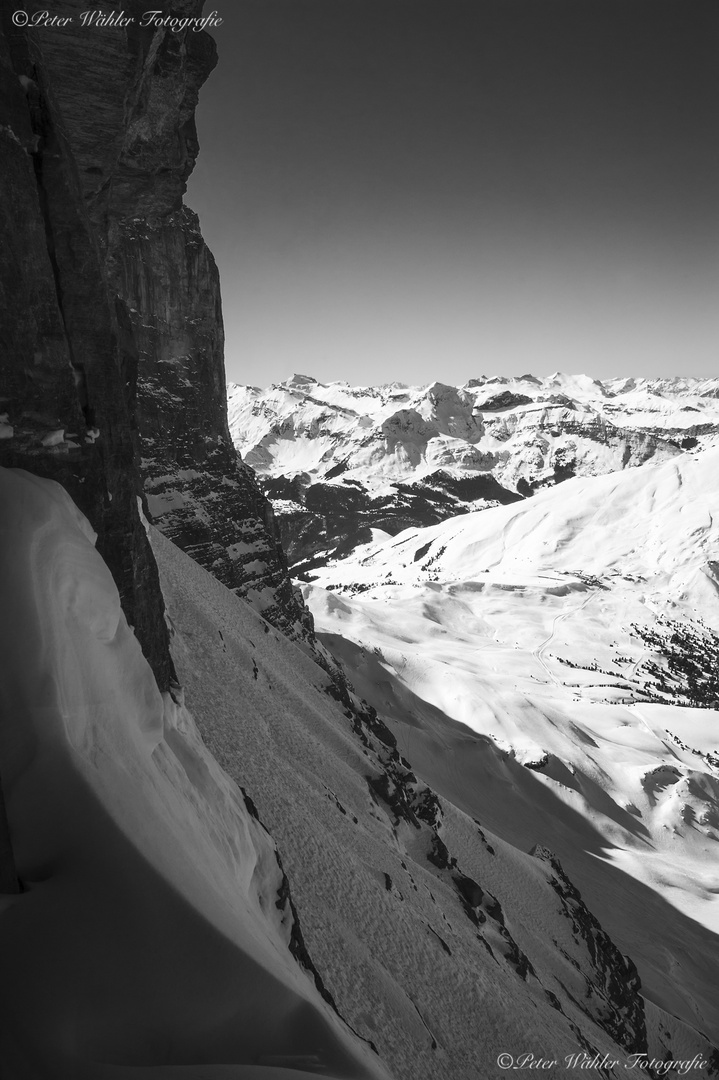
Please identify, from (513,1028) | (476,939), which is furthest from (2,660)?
(476,939)

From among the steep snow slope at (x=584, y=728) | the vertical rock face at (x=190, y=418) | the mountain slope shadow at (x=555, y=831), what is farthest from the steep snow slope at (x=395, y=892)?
the steep snow slope at (x=584, y=728)

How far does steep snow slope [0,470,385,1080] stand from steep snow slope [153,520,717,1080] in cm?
A: 750

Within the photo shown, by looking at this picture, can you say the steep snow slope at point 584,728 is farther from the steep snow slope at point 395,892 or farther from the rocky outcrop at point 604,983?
the steep snow slope at point 395,892

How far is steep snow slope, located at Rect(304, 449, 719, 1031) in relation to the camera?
47438 millimetres

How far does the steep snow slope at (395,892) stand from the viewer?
14711 mm

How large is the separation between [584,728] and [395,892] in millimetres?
67583

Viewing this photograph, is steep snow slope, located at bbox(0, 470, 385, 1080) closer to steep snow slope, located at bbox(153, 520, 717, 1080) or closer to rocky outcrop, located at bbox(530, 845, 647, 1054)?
steep snow slope, located at bbox(153, 520, 717, 1080)

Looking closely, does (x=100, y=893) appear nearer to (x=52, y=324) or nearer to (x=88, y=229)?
(x=52, y=324)

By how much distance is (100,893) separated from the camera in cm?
589

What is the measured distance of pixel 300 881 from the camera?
1584cm

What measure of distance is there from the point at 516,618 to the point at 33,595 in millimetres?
138243

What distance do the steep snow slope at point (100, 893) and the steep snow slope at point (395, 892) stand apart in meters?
7.50

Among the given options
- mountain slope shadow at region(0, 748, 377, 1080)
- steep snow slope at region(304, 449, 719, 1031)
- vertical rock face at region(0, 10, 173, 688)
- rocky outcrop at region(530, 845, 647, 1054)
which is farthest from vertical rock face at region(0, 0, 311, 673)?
steep snow slope at region(304, 449, 719, 1031)

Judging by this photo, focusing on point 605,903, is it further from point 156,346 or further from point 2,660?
point 156,346
